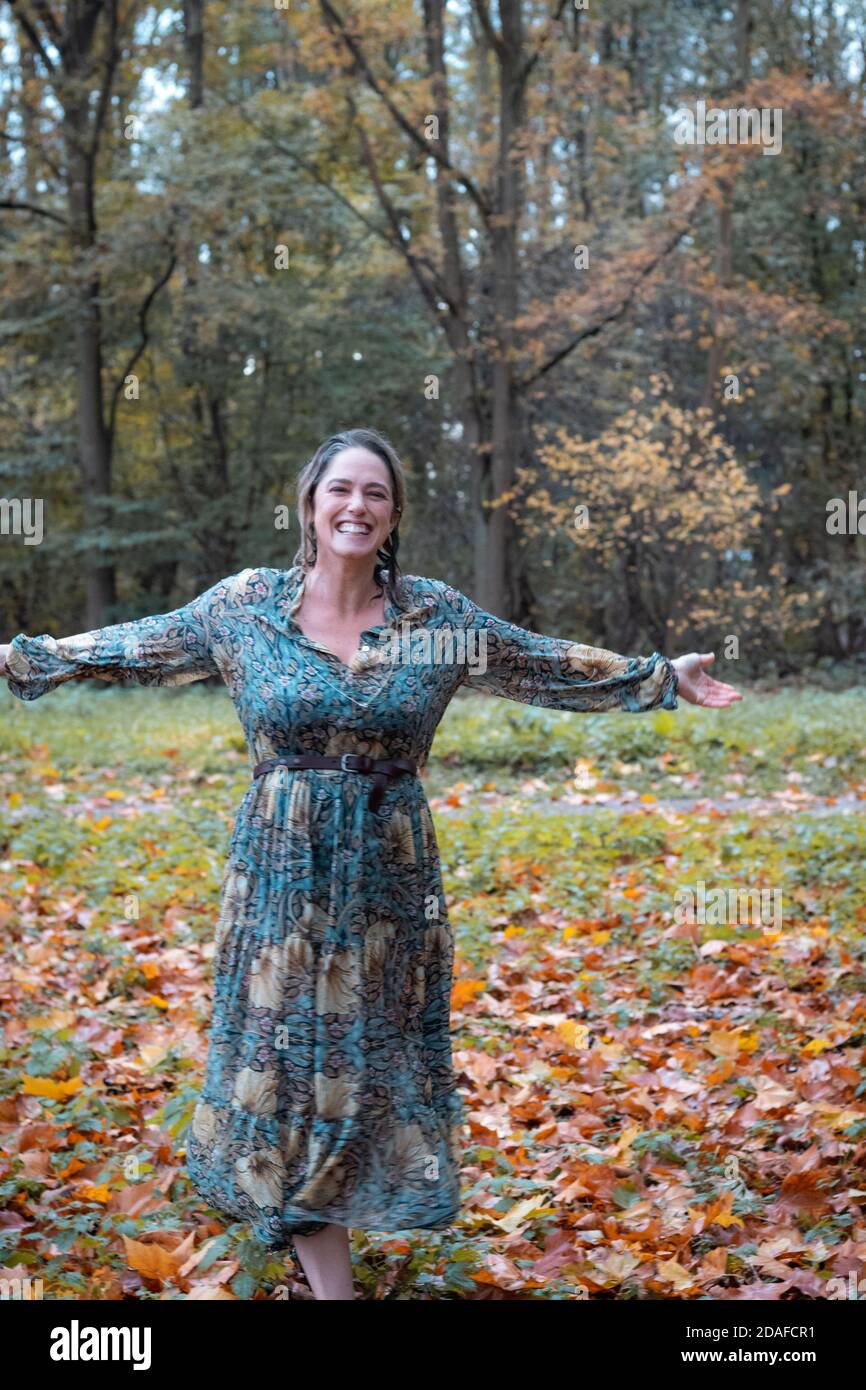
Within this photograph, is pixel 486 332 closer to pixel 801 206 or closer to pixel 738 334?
pixel 738 334

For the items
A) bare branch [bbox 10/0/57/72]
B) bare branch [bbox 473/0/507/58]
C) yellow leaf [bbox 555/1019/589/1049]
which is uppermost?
bare branch [bbox 10/0/57/72]

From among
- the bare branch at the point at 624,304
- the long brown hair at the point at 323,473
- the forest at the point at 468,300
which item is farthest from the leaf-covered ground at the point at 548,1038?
the forest at the point at 468,300

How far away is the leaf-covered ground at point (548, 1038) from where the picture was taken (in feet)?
13.5

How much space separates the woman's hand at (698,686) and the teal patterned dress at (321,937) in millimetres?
714

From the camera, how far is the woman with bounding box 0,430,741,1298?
12.0 feet

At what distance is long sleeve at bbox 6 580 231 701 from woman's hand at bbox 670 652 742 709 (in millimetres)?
1279

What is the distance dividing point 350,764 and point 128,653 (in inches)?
25.6

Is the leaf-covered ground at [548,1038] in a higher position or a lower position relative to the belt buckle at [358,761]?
lower

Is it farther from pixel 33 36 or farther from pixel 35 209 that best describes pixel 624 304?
pixel 33 36

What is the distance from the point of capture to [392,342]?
87.9 feet
